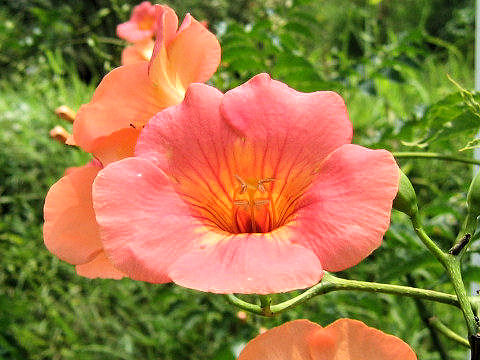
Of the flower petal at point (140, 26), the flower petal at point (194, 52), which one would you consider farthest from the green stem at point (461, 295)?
the flower petal at point (140, 26)

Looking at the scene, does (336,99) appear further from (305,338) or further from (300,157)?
(305,338)

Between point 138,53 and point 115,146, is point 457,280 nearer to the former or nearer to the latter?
point 115,146

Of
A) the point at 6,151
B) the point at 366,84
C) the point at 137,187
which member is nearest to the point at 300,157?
the point at 137,187

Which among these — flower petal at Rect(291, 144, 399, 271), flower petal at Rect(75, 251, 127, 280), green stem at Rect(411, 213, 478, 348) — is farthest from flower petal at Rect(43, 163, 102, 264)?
green stem at Rect(411, 213, 478, 348)

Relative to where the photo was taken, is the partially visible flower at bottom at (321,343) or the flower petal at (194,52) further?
the flower petal at (194,52)

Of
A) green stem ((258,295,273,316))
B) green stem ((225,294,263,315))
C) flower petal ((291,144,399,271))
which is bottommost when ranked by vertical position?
green stem ((225,294,263,315))

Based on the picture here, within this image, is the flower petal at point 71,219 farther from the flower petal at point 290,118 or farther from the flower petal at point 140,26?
the flower petal at point 140,26

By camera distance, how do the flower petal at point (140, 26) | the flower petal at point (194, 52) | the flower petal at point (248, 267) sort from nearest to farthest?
the flower petal at point (248, 267) < the flower petal at point (194, 52) < the flower petal at point (140, 26)

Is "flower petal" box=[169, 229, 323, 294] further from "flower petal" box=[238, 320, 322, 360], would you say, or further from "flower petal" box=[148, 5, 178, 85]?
"flower petal" box=[148, 5, 178, 85]
